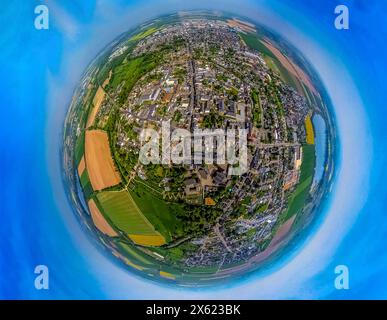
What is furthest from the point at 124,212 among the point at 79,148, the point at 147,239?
the point at 79,148

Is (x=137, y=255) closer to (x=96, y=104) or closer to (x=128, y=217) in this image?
(x=128, y=217)

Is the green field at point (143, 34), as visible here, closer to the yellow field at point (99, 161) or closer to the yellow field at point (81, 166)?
the yellow field at point (99, 161)

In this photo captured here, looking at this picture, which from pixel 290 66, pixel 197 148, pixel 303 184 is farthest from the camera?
pixel 290 66

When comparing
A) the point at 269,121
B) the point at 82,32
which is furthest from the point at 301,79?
the point at 82,32

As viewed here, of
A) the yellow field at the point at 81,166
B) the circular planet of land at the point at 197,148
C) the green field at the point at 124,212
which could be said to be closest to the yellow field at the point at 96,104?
the circular planet of land at the point at 197,148

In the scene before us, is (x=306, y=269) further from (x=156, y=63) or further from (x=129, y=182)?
(x=156, y=63)

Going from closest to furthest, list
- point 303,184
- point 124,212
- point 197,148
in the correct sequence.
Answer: point 197,148, point 124,212, point 303,184
